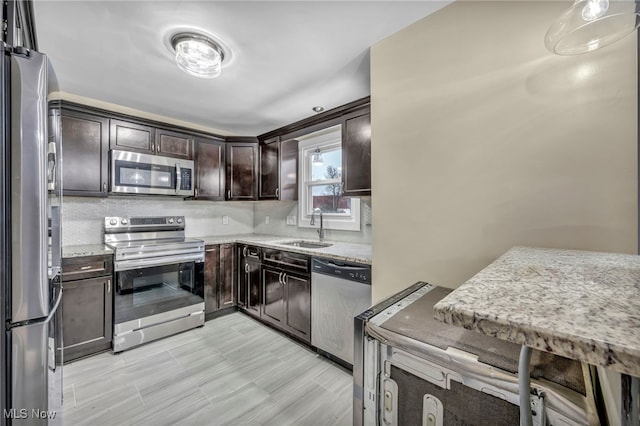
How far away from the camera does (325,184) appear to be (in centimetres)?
311

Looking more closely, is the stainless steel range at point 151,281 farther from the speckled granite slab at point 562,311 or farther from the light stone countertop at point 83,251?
the speckled granite slab at point 562,311

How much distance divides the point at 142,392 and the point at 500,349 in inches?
87.1

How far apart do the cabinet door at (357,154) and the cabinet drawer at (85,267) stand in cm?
220

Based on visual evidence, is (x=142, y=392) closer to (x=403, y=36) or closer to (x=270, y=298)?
(x=270, y=298)

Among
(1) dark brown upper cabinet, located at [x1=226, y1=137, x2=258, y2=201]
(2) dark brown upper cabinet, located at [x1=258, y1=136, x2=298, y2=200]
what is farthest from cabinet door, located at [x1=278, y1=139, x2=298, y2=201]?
(1) dark brown upper cabinet, located at [x1=226, y1=137, x2=258, y2=201]

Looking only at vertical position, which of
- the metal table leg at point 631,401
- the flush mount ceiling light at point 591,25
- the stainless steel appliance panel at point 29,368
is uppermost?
the flush mount ceiling light at point 591,25

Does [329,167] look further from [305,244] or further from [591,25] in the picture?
[591,25]

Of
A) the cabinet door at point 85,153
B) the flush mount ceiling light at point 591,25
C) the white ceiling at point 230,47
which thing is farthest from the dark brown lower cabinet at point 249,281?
the flush mount ceiling light at point 591,25

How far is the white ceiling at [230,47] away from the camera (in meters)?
1.41

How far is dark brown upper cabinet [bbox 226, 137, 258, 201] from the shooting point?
11.1 ft

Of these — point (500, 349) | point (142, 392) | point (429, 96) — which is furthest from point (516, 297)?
point (142, 392)

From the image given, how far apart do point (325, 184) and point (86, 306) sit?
2501 mm

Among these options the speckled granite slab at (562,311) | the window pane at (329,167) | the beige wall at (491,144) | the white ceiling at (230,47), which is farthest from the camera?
the window pane at (329,167)

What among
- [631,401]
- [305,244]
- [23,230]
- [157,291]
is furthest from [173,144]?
[631,401]
